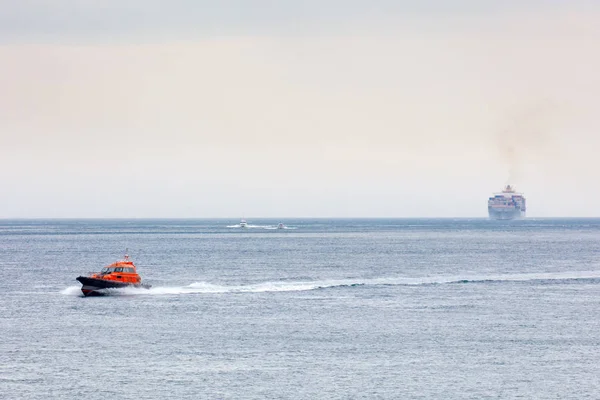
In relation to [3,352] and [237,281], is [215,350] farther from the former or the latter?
[237,281]

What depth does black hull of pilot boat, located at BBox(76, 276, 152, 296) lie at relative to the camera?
329 ft

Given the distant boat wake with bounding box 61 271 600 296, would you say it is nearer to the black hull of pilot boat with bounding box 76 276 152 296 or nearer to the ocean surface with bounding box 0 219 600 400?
the ocean surface with bounding box 0 219 600 400

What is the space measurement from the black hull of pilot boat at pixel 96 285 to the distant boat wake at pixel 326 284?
454 millimetres

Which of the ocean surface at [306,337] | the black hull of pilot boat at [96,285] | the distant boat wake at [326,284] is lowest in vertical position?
the ocean surface at [306,337]

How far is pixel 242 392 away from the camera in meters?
53.2

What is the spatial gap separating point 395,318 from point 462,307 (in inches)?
415

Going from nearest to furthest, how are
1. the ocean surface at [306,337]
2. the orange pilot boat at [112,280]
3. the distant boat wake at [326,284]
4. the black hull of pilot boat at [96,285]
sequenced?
the ocean surface at [306,337], the black hull of pilot boat at [96,285], the orange pilot boat at [112,280], the distant boat wake at [326,284]

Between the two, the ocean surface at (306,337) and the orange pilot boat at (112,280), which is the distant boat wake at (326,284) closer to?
the ocean surface at (306,337)

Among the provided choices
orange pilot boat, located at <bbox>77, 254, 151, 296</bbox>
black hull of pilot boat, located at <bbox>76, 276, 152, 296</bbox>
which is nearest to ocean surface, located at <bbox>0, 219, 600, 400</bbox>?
black hull of pilot boat, located at <bbox>76, 276, 152, 296</bbox>

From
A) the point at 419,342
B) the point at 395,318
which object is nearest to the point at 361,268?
the point at 395,318

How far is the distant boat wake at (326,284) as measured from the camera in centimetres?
10369

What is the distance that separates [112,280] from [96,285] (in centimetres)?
181

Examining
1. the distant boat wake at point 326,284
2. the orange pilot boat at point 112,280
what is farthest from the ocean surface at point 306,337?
the orange pilot boat at point 112,280

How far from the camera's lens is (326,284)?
114 m
